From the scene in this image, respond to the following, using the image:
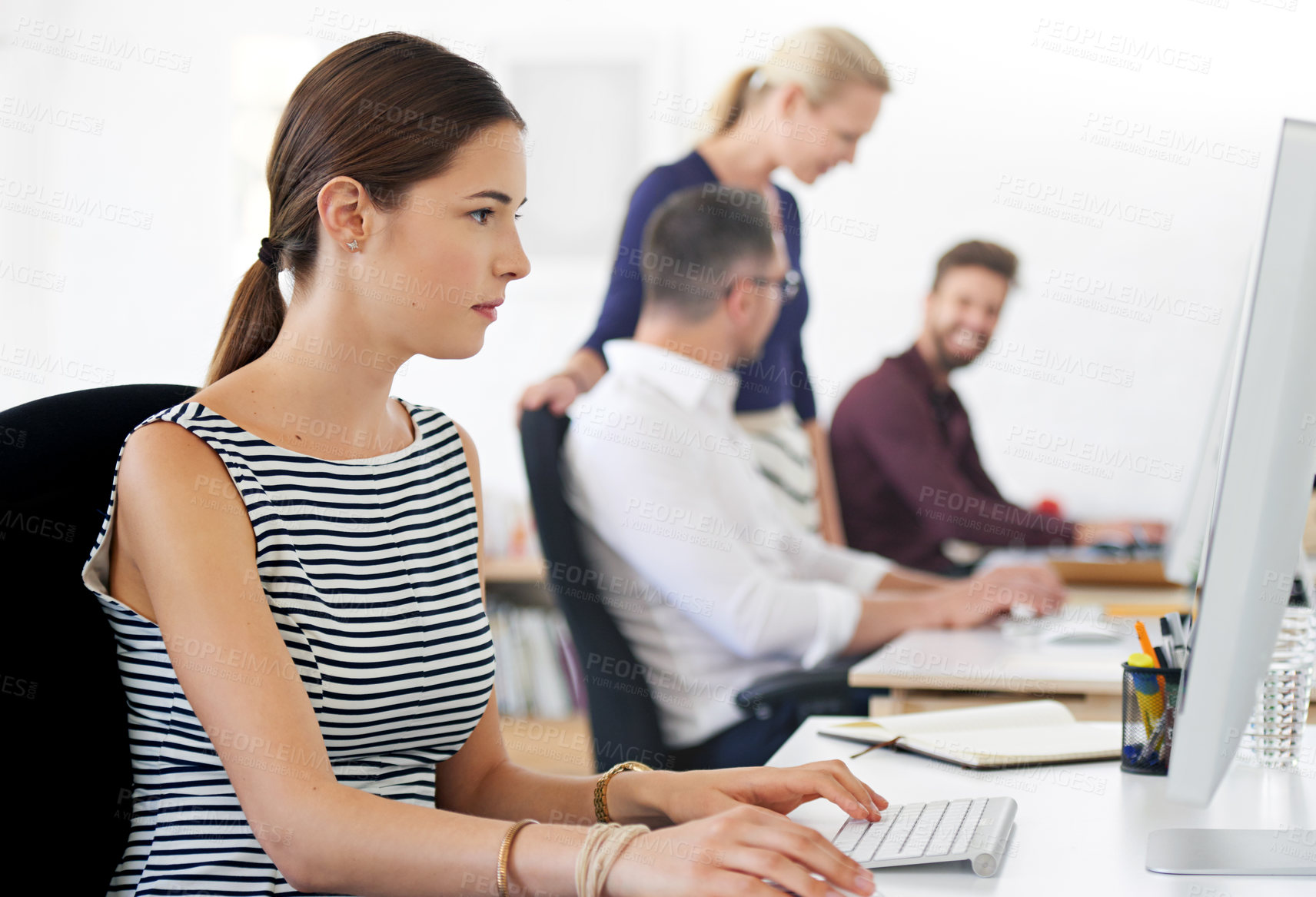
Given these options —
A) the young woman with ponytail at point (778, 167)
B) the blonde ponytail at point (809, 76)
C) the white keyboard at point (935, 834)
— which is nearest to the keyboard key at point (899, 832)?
the white keyboard at point (935, 834)

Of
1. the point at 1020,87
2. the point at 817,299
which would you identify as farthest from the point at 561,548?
the point at 1020,87

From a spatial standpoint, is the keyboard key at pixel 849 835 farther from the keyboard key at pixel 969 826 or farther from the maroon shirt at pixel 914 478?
the maroon shirt at pixel 914 478

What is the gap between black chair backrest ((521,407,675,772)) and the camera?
61.7 inches

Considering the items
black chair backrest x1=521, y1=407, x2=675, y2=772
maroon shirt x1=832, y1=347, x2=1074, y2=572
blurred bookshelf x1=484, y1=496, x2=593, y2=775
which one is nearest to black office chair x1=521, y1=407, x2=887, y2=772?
black chair backrest x1=521, y1=407, x2=675, y2=772

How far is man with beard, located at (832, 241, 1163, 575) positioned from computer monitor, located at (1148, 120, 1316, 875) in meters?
2.21

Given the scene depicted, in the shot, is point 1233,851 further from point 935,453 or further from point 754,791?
point 935,453

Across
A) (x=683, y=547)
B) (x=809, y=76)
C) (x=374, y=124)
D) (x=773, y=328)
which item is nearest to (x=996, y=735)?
(x=683, y=547)

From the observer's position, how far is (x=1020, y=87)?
330 centimetres

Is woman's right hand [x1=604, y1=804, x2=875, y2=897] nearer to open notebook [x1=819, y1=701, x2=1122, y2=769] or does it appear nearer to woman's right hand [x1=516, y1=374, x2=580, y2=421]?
open notebook [x1=819, y1=701, x2=1122, y2=769]

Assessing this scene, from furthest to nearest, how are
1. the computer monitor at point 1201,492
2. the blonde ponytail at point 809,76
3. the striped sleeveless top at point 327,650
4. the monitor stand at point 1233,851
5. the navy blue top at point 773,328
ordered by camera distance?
the blonde ponytail at point 809,76 < the navy blue top at point 773,328 < the computer monitor at point 1201,492 < the striped sleeveless top at point 327,650 < the monitor stand at point 1233,851

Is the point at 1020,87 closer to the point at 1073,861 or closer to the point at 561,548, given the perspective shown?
the point at 561,548

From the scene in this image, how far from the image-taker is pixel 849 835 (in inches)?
33.4

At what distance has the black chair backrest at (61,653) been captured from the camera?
2.81 ft

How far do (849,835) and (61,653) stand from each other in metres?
0.62
